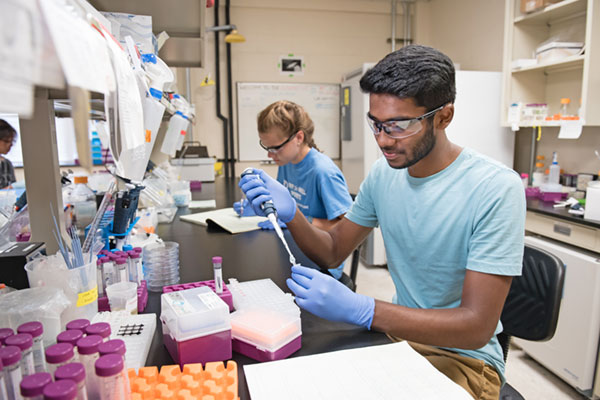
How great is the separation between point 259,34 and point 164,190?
2.84 m

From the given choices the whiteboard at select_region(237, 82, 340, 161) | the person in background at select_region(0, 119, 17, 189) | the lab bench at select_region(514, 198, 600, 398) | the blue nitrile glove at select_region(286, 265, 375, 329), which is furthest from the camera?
the whiteboard at select_region(237, 82, 340, 161)

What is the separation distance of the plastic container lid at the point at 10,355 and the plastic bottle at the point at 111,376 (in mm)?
92

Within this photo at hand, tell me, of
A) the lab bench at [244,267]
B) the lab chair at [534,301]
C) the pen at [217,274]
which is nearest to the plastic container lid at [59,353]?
the lab bench at [244,267]

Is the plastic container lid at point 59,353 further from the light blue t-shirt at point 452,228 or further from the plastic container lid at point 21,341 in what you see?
the light blue t-shirt at point 452,228

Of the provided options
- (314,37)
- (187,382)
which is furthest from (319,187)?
(314,37)

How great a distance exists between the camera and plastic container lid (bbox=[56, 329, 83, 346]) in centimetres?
55

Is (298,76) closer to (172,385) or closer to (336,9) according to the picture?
(336,9)

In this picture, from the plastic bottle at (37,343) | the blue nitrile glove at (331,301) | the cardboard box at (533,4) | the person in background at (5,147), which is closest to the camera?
the plastic bottle at (37,343)

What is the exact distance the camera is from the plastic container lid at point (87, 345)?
53 cm

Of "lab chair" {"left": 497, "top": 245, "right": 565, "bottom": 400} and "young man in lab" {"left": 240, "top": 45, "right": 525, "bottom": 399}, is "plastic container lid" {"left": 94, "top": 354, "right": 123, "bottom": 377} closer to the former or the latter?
"young man in lab" {"left": 240, "top": 45, "right": 525, "bottom": 399}

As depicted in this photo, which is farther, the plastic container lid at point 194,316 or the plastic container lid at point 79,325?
the plastic container lid at point 194,316

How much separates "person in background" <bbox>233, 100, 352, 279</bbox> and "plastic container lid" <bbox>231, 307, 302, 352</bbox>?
981mm

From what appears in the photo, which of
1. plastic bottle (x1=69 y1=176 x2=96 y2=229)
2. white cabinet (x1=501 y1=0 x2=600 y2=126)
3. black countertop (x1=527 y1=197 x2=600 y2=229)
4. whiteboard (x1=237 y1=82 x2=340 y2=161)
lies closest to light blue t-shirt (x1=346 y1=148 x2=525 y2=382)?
black countertop (x1=527 y1=197 x2=600 y2=229)

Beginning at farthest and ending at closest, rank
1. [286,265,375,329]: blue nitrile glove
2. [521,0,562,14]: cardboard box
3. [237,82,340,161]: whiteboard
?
[237,82,340,161]: whiteboard
[521,0,562,14]: cardboard box
[286,265,375,329]: blue nitrile glove
